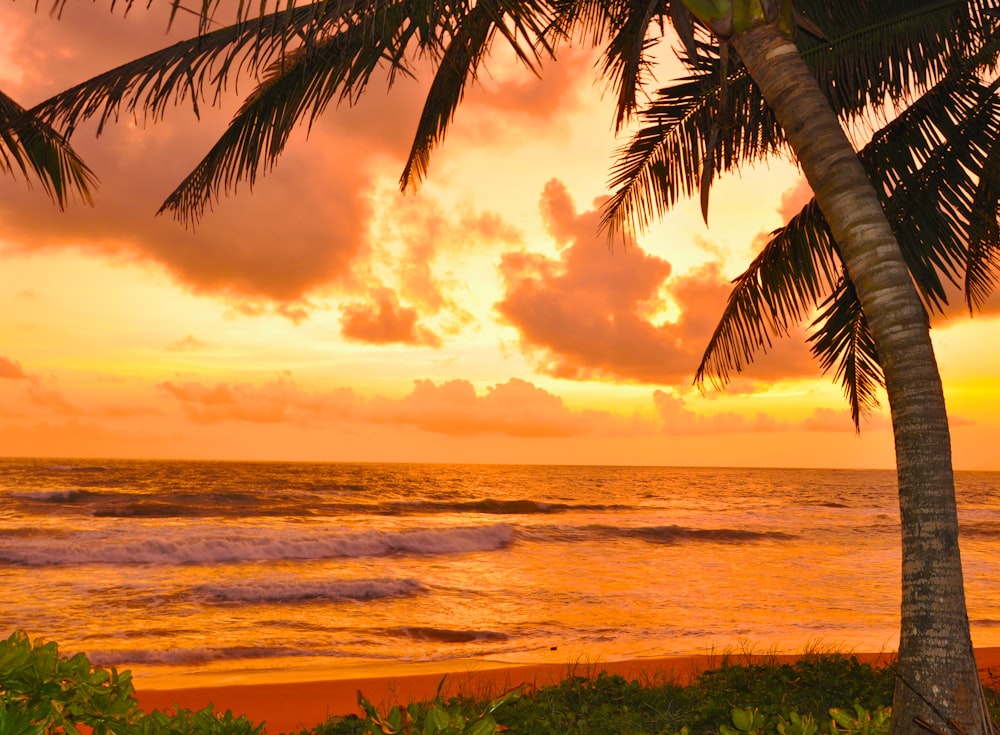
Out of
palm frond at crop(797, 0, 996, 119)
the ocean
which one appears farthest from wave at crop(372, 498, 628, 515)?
palm frond at crop(797, 0, 996, 119)

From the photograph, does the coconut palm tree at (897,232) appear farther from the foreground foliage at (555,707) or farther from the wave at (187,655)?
the wave at (187,655)

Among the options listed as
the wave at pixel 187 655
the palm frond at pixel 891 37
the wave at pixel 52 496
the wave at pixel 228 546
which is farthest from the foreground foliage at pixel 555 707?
the wave at pixel 52 496

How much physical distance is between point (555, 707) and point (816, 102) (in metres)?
3.48

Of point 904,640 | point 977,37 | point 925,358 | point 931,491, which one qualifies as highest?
point 977,37

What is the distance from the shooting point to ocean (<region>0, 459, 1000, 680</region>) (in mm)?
9742

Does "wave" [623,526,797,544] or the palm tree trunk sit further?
"wave" [623,526,797,544]

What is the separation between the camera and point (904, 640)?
123 inches

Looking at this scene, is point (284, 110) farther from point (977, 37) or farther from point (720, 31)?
point (977, 37)

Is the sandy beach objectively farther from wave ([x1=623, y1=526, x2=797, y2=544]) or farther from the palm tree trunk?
wave ([x1=623, y1=526, x2=797, y2=544])

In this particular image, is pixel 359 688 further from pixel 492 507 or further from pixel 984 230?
pixel 492 507

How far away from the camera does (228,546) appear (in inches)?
712

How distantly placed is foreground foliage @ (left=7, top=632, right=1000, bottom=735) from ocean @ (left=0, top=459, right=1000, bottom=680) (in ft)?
9.66

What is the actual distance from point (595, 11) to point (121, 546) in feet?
55.9

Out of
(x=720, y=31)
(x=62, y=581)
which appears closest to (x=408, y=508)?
(x=62, y=581)
